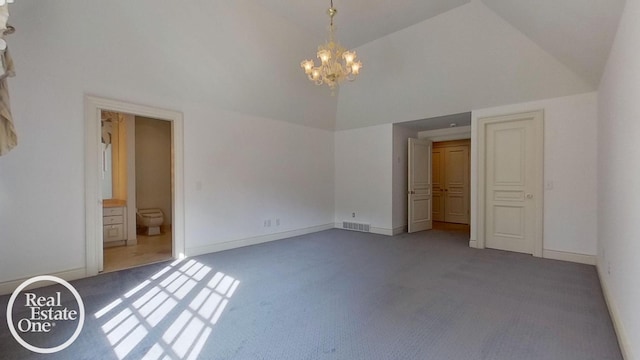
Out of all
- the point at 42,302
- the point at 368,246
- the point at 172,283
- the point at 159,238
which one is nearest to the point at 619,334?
the point at 368,246

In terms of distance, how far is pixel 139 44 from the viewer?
350 centimetres

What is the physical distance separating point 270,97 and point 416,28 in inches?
106

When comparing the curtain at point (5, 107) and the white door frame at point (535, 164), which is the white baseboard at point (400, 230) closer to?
the white door frame at point (535, 164)

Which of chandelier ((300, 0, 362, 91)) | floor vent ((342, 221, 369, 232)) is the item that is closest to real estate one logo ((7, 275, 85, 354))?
chandelier ((300, 0, 362, 91))

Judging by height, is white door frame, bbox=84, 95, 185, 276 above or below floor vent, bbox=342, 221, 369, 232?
above

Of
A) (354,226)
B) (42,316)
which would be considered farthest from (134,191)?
(354,226)

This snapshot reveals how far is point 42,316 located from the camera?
2533 millimetres

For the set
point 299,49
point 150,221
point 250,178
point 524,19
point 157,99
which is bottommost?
point 150,221

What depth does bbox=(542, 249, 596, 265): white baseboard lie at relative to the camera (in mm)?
3947

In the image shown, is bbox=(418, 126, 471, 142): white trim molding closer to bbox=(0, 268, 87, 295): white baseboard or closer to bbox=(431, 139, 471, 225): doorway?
bbox=(431, 139, 471, 225): doorway

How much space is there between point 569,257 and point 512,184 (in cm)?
128

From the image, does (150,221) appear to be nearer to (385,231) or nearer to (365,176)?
(365,176)

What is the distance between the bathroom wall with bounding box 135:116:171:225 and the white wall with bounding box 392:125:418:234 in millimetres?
5481

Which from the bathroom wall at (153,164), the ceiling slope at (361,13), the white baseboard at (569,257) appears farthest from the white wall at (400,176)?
the bathroom wall at (153,164)
